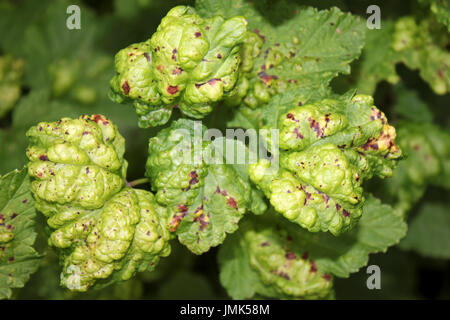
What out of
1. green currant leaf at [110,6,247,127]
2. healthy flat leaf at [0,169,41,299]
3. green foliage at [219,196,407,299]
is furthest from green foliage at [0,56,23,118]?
green foliage at [219,196,407,299]

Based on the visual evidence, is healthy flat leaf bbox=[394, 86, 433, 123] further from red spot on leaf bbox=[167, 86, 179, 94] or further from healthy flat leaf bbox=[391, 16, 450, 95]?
red spot on leaf bbox=[167, 86, 179, 94]

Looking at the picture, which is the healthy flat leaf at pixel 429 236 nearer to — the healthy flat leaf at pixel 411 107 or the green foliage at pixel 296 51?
the healthy flat leaf at pixel 411 107

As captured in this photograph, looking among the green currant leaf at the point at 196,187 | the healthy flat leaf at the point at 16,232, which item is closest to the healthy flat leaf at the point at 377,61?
the green currant leaf at the point at 196,187

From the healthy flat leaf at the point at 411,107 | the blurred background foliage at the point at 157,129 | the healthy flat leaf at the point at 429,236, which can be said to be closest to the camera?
the blurred background foliage at the point at 157,129

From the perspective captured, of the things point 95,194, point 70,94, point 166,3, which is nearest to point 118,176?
point 95,194

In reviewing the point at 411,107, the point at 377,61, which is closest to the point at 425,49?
the point at 377,61

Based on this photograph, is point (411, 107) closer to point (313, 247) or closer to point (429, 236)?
point (429, 236)
